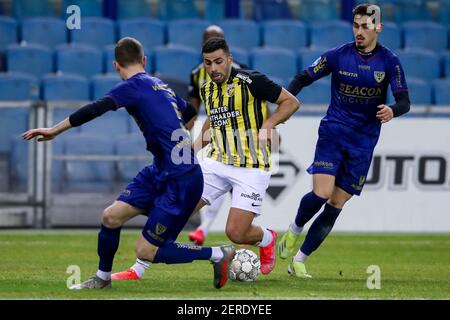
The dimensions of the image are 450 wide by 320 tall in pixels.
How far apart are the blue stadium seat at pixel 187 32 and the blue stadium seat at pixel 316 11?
6.32 ft

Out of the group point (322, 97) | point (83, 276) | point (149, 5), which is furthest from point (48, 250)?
point (149, 5)

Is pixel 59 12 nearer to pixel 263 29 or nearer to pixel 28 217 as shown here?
pixel 263 29

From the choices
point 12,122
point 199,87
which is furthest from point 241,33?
point 199,87

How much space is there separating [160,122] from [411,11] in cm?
1140

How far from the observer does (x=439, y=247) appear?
41.5ft

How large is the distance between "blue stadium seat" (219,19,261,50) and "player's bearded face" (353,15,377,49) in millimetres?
7738

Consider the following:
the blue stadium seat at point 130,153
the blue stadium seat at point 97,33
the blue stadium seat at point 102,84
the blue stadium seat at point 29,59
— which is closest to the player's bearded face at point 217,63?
the blue stadium seat at point 130,153

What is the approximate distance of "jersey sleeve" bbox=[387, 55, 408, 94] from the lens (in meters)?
9.41

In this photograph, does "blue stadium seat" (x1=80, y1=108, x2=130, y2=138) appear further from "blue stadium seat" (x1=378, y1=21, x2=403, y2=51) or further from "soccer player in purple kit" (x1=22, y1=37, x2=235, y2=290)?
"soccer player in purple kit" (x1=22, y1=37, x2=235, y2=290)

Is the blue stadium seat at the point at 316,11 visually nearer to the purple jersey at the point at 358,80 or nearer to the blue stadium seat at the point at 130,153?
the blue stadium seat at the point at 130,153

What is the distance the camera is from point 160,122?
8031 mm

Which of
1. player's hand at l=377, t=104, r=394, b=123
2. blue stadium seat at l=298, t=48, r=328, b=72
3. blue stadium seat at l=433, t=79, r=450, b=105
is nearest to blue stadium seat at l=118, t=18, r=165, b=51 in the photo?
blue stadium seat at l=298, t=48, r=328, b=72

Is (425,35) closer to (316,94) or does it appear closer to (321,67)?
(316,94)

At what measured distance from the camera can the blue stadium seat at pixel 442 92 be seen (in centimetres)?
1681
